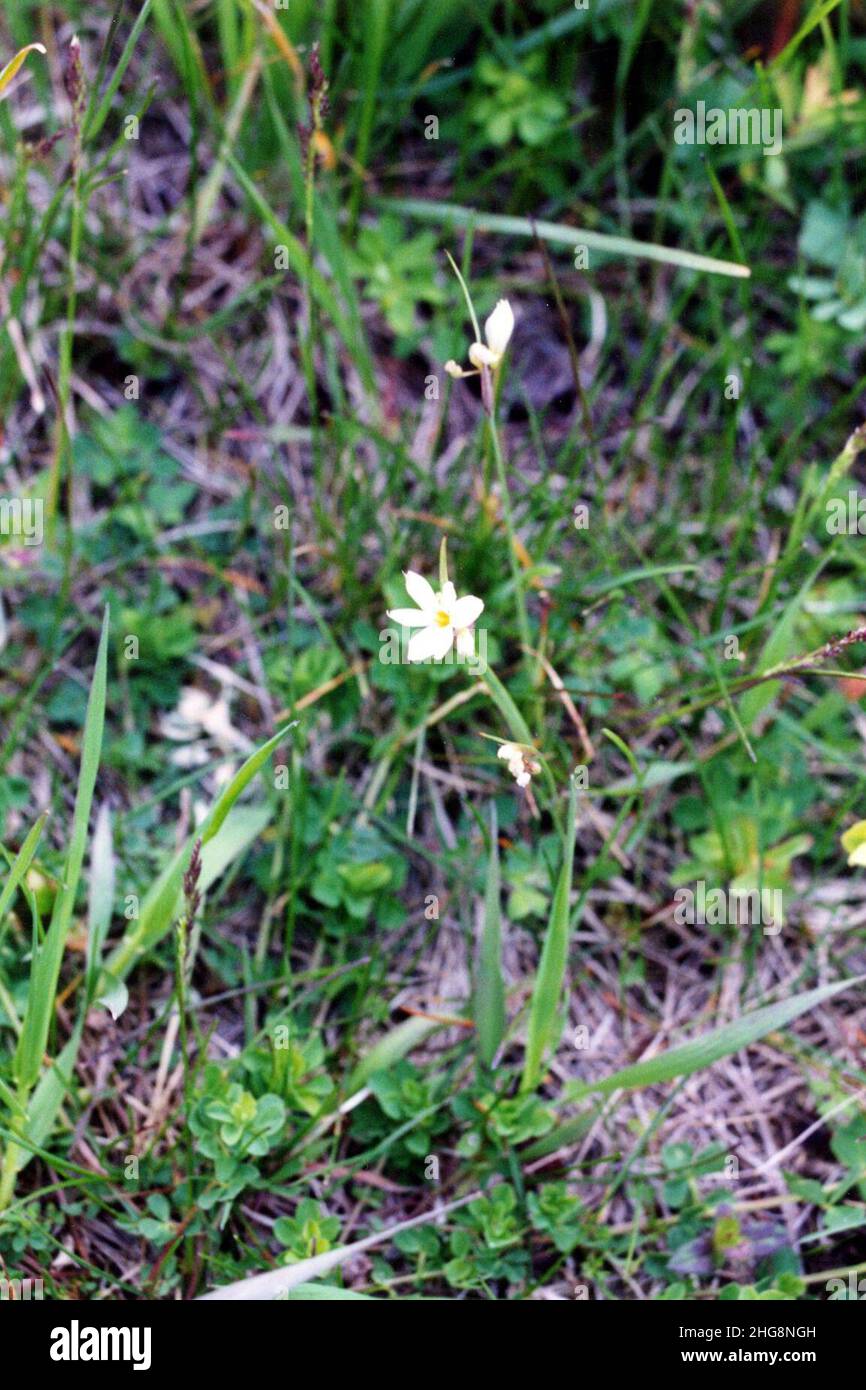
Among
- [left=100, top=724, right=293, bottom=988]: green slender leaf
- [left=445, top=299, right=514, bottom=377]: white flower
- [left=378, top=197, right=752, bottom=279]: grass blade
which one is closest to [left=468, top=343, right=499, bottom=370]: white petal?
[left=445, top=299, right=514, bottom=377]: white flower

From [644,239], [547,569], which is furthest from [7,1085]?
[644,239]

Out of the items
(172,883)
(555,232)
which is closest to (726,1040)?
(172,883)

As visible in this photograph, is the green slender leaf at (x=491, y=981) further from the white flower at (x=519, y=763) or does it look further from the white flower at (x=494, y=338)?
the white flower at (x=494, y=338)

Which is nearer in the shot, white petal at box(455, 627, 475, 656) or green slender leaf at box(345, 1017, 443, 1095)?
white petal at box(455, 627, 475, 656)

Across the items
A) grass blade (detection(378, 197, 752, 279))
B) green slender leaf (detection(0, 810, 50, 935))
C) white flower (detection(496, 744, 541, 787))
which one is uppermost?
grass blade (detection(378, 197, 752, 279))

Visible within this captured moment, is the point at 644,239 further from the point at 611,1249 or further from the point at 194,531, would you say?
the point at 611,1249

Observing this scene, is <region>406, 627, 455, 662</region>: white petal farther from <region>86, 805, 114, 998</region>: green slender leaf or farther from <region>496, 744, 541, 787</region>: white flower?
<region>86, 805, 114, 998</region>: green slender leaf

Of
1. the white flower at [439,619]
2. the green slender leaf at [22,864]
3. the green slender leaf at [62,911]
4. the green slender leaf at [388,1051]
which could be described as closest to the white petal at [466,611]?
the white flower at [439,619]

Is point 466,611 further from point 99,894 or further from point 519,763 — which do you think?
point 99,894
